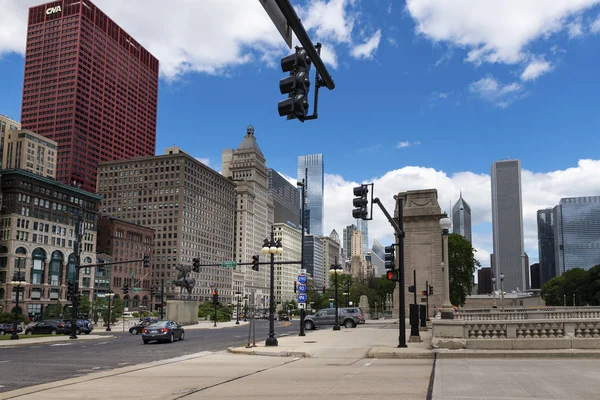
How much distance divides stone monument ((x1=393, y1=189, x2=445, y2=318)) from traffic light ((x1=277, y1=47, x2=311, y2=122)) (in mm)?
59310

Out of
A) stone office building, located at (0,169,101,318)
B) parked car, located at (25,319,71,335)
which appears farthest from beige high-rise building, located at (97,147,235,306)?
parked car, located at (25,319,71,335)

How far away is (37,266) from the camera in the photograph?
127 metres

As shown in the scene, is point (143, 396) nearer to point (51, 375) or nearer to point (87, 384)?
point (87, 384)

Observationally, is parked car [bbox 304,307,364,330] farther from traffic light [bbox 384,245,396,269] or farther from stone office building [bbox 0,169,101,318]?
stone office building [bbox 0,169,101,318]

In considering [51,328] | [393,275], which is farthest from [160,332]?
[51,328]

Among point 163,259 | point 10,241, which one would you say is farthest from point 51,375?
point 163,259

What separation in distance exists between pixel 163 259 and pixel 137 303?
23.2 metres

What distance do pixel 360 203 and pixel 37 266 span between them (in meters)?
126

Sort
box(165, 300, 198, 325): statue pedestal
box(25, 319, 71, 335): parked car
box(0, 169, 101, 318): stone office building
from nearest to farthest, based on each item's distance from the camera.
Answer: box(25, 319, 71, 335): parked car
box(165, 300, 198, 325): statue pedestal
box(0, 169, 101, 318): stone office building

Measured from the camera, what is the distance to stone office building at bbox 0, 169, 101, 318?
399 feet

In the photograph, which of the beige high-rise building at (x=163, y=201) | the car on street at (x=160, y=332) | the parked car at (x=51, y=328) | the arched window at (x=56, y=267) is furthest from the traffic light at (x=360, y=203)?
the beige high-rise building at (x=163, y=201)

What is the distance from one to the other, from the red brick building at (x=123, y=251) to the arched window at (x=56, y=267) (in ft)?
66.0

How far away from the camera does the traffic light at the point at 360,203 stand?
19297 mm

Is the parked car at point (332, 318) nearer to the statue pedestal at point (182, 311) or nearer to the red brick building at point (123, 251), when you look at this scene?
the statue pedestal at point (182, 311)
